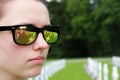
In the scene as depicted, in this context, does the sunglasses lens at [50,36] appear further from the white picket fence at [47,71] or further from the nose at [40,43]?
the white picket fence at [47,71]

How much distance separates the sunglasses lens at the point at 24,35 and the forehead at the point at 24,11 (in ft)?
0.20

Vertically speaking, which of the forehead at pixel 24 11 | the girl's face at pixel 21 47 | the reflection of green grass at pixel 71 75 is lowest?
the reflection of green grass at pixel 71 75

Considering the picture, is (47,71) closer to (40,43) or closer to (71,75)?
(71,75)

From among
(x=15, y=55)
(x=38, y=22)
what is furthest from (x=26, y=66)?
(x=38, y=22)

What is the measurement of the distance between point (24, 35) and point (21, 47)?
73 mm

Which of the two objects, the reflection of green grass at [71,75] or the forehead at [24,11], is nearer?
the forehead at [24,11]

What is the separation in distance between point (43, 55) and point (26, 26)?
0.20 meters

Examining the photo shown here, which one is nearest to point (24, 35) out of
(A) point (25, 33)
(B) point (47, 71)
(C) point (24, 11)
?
(A) point (25, 33)

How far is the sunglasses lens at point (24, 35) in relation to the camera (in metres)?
2.62

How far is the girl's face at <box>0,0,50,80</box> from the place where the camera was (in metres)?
2.63

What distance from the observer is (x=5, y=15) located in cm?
264

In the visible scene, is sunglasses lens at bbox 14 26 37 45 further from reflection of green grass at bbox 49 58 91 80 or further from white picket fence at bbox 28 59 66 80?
reflection of green grass at bbox 49 58 91 80

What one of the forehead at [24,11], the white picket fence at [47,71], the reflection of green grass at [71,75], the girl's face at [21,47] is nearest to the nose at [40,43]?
the girl's face at [21,47]

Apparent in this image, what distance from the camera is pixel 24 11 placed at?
2.65 metres
